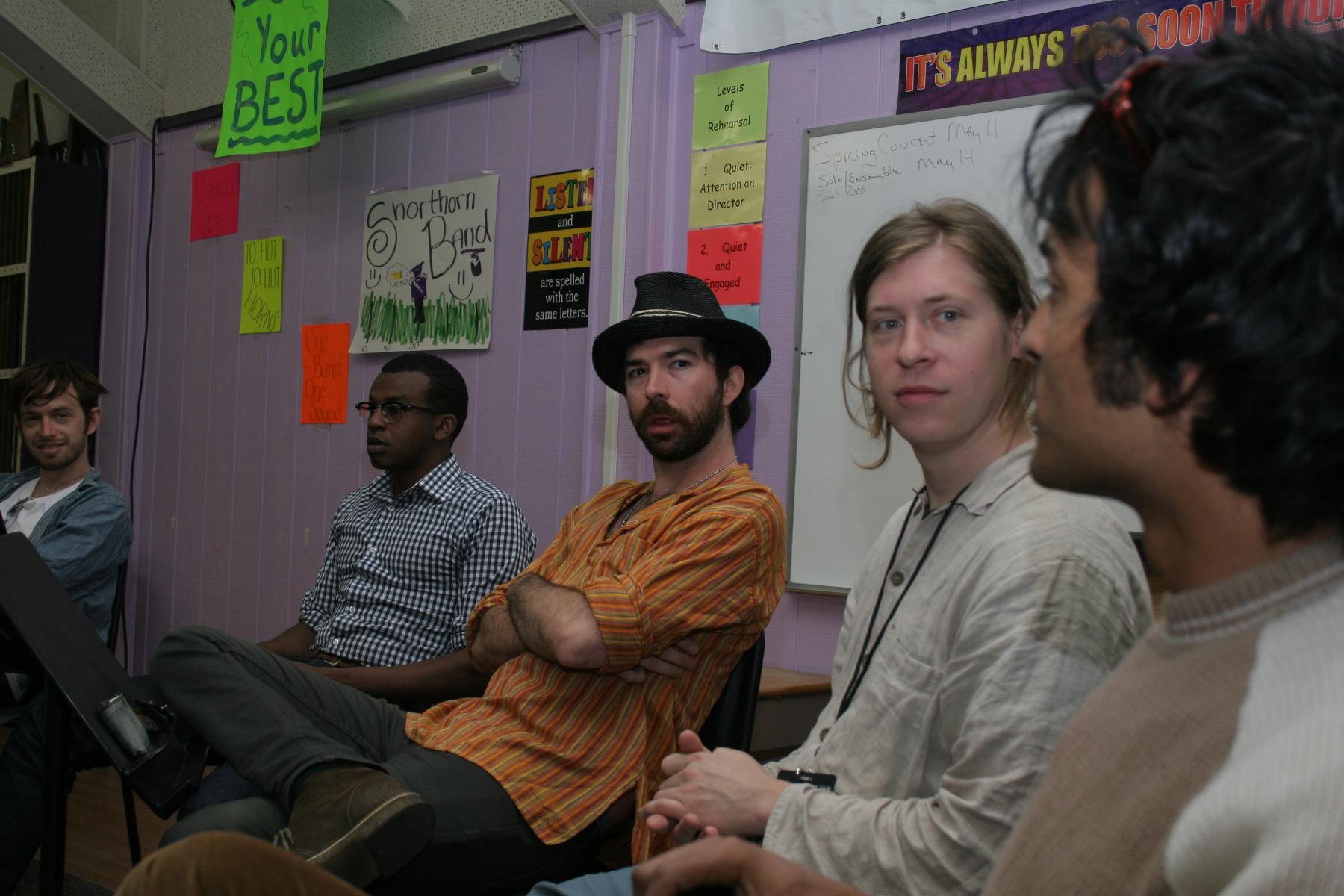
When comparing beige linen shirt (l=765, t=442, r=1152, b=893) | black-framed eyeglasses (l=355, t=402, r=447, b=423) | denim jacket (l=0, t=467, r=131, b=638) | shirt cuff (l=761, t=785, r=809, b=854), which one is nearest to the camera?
beige linen shirt (l=765, t=442, r=1152, b=893)

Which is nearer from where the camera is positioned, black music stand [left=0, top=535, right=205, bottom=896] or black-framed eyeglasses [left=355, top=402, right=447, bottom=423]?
black music stand [left=0, top=535, right=205, bottom=896]

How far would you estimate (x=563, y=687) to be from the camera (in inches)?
65.0

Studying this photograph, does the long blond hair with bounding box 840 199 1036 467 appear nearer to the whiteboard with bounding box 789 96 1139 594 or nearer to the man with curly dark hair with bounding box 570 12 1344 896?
the man with curly dark hair with bounding box 570 12 1344 896

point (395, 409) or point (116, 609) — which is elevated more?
point (395, 409)

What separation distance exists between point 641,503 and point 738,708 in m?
0.50

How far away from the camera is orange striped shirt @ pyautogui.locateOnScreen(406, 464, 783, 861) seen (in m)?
1.55

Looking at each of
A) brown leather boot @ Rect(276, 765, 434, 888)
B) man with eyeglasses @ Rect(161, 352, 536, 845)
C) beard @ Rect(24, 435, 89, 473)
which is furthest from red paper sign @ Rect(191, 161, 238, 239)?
brown leather boot @ Rect(276, 765, 434, 888)

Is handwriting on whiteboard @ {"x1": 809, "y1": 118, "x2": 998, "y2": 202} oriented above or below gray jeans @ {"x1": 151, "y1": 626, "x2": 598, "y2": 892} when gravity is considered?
above

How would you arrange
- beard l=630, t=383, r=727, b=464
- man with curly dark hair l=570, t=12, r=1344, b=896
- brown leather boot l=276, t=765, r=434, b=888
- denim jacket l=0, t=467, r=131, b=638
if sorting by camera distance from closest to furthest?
man with curly dark hair l=570, t=12, r=1344, b=896
brown leather boot l=276, t=765, r=434, b=888
beard l=630, t=383, r=727, b=464
denim jacket l=0, t=467, r=131, b=638

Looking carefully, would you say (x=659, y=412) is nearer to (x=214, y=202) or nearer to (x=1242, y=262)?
(x=1242, y=262)

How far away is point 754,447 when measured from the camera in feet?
7.94

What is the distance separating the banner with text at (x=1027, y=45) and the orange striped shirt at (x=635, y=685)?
0.95 metres

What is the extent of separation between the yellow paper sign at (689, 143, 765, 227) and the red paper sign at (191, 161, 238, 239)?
6.18 feet

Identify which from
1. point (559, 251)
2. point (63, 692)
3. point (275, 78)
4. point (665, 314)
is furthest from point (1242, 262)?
point (275, 78)
